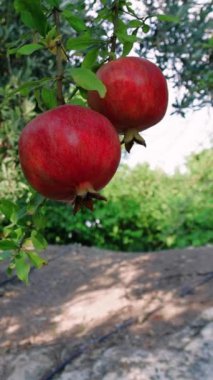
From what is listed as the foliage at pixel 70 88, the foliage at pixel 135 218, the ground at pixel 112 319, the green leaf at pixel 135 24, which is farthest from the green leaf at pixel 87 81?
the foliage at pixel 135 218

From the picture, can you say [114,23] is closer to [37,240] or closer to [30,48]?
[30,48]

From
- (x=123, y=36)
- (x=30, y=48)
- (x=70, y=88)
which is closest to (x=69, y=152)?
(x=30, y=48)

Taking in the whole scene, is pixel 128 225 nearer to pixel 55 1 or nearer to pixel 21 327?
pixel 21 327

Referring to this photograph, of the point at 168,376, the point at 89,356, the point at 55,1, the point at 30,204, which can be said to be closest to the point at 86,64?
the point at 55,1

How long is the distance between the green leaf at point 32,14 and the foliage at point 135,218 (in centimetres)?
602

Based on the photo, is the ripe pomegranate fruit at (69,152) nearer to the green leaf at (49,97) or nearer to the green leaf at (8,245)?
the green leaf at (49,97)

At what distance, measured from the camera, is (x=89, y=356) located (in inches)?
144

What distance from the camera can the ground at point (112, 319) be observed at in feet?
11.4

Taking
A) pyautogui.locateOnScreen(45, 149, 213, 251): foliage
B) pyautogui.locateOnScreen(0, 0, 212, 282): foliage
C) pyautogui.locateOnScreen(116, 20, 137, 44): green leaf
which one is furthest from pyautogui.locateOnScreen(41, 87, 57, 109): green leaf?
pyautogui.locateOnScreen(45, 149, 213, 251): foliage

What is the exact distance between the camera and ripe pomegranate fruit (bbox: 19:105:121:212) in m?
0.66

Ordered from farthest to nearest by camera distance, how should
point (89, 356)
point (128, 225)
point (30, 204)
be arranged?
point (128, 225) < point (89, 356) < point (30, 204)

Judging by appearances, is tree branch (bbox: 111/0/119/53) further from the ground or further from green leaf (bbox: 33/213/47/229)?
the ground

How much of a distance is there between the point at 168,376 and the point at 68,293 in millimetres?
1756

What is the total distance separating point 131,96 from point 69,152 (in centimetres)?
17
